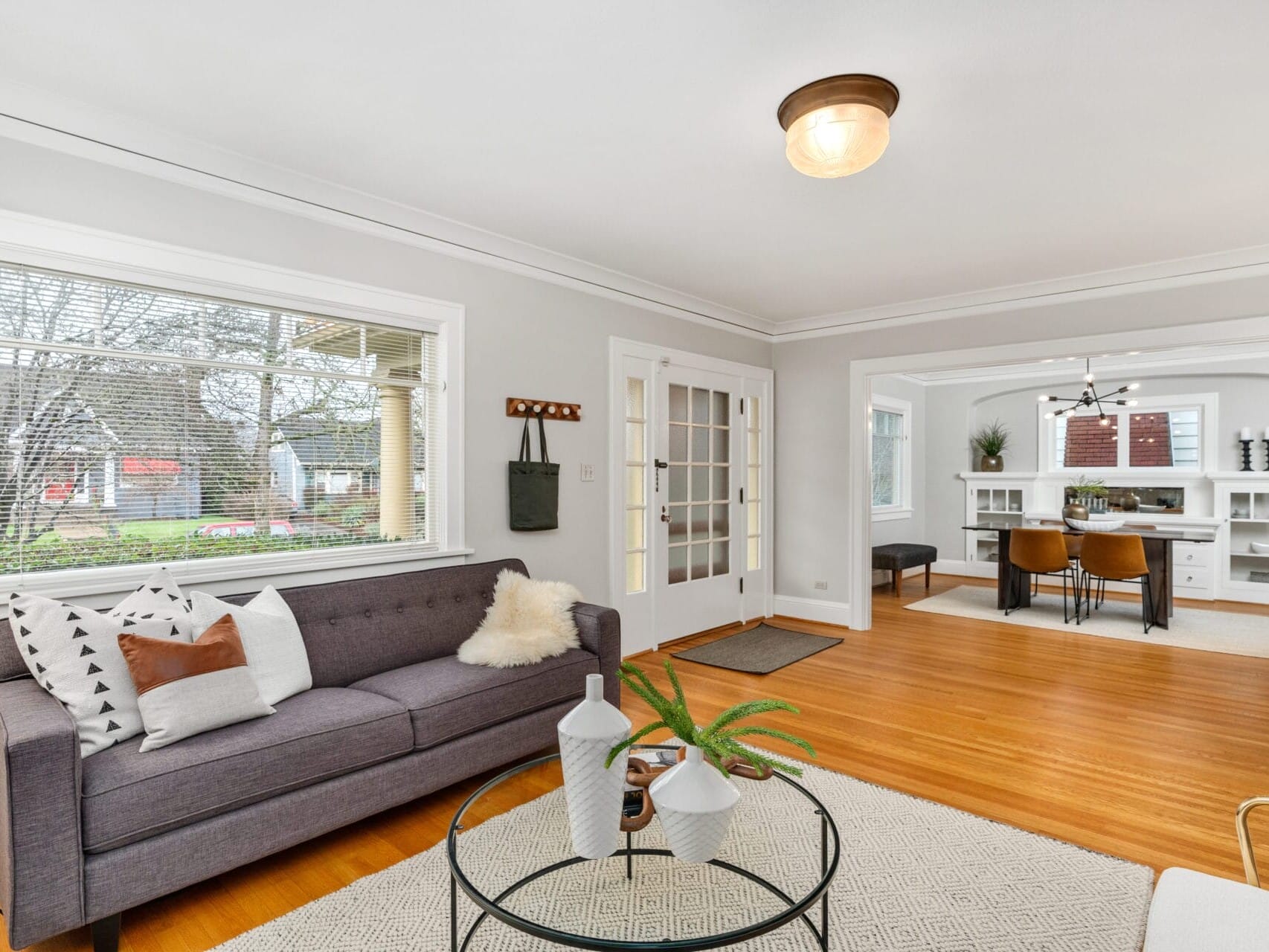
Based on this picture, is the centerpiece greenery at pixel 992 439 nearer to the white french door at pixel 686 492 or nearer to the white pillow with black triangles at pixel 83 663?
the white french door at pixel 686 492

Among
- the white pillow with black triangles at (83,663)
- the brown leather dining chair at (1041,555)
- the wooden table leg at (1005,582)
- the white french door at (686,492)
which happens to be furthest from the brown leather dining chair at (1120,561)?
the white pillow with black triangles at (83,663)

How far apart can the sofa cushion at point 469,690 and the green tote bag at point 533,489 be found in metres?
0.95

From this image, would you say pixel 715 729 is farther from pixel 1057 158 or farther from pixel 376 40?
pixel 1057 158

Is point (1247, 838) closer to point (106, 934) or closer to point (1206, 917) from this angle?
point (1206, 917)

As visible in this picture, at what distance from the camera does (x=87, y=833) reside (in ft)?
5.73

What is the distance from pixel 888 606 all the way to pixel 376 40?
5.89 m

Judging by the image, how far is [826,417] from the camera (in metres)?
5.59

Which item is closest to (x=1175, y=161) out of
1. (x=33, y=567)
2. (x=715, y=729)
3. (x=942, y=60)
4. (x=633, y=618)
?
(x=942, y=60)

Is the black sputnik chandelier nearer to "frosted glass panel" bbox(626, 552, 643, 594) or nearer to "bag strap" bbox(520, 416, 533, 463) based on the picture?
"frosted glass panel" bbox(626, 552, 643, 594)

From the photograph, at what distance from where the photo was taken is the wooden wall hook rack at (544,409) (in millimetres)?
3793

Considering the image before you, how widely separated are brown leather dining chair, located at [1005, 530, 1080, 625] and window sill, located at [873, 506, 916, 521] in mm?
1649

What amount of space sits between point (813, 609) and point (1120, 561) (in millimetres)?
2418

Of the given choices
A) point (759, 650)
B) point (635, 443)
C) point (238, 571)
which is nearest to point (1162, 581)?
point (759, 650)

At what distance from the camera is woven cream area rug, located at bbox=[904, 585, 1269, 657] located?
16.8 feet
